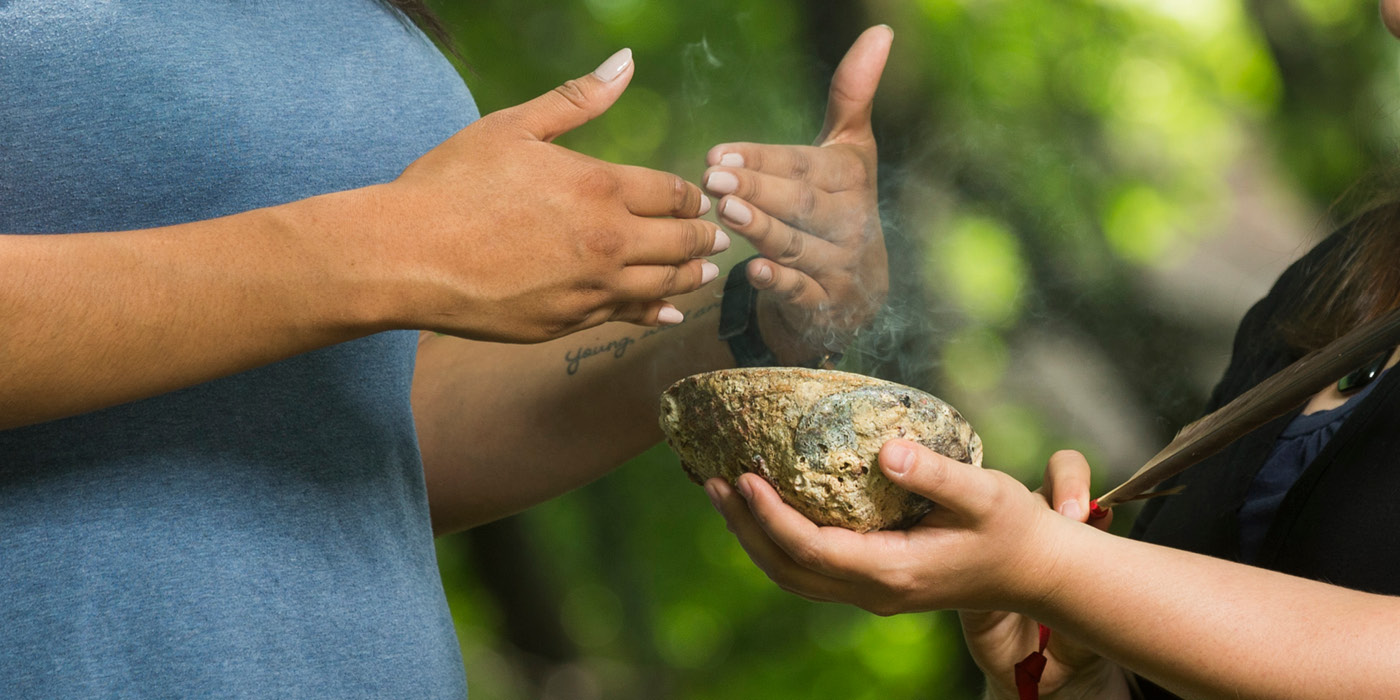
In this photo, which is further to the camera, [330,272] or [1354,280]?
[1354,280]

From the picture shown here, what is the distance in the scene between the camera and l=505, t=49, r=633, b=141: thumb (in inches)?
33.1

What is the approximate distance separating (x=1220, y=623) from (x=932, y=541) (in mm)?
251

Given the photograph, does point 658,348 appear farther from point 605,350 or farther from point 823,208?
point 823,208

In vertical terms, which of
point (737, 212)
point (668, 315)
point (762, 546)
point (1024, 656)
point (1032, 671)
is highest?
point (737, 212)

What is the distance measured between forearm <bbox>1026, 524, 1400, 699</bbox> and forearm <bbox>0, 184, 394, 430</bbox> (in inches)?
25.5

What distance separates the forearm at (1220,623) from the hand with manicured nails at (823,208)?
0.97 feet

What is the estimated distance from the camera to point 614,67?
88 cm

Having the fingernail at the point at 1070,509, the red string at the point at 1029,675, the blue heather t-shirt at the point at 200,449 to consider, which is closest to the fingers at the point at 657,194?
the blue heather t-shirt at the point at 200,449

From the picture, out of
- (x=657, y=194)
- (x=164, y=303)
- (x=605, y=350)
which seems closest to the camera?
(x=164, y=303)

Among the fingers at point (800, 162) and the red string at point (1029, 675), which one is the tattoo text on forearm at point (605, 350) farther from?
the red string at point (1029, 675)

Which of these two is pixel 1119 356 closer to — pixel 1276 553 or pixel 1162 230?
pixel 1162 230

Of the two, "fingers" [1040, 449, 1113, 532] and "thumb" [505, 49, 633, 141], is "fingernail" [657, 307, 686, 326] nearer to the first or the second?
"thumb" [505, 49, 633, 141]

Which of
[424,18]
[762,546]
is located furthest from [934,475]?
[424,18]

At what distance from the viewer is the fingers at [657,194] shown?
83 cm
